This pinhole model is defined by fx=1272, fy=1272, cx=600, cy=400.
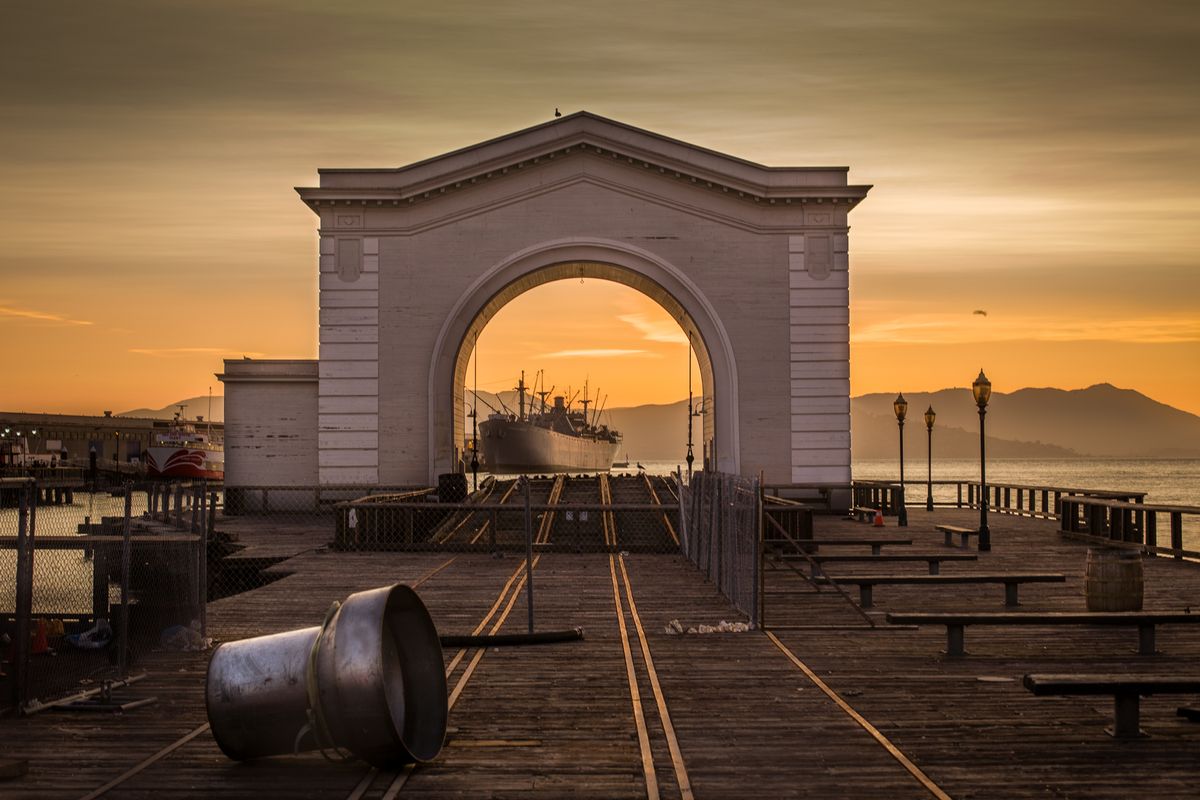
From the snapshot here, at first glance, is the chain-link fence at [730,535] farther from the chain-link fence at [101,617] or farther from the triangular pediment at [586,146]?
the triangular pediment at [586,146]

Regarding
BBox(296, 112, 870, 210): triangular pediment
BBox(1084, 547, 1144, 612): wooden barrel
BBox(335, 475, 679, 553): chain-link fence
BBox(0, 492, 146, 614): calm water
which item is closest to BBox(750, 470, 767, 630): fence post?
BBox(335, 475, 679, 553): chain-link fence

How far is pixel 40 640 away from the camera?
591 inches

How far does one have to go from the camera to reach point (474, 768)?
9359mm

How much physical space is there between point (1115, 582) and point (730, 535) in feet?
17.2

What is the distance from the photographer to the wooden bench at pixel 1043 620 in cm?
1316

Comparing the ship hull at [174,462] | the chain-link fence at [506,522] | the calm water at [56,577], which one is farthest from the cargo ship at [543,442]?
the chain-link fence at [506,522]

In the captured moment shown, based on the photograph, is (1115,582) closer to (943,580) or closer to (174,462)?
(943,580)

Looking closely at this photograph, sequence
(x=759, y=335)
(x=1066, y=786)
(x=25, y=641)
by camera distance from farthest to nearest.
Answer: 1. (x=759, y=335)
2. (x=25, y=641)
3. (x=1066, y=786)

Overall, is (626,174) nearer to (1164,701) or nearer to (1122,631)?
(1122,631)

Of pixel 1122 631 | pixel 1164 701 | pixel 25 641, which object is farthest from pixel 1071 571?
pixel 25 641

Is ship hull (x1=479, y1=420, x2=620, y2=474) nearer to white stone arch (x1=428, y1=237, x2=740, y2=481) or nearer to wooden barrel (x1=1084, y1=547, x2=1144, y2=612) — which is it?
white stone arch (x1=428, y1=237, x2=740, y2=481)

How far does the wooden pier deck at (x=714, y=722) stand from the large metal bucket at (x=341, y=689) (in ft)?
0.83

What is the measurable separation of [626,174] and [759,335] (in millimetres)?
6603

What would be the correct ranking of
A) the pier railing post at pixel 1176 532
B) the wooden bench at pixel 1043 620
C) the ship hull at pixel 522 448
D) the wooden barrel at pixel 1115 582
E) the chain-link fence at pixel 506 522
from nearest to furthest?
the wooden bench at pixel 1043 620, the wooden barrel at pixel 1115 582, the pier railing post at pixel 1176 532, the chain-link fence at pixel 506 522, the ship hull at pixel 522 448
